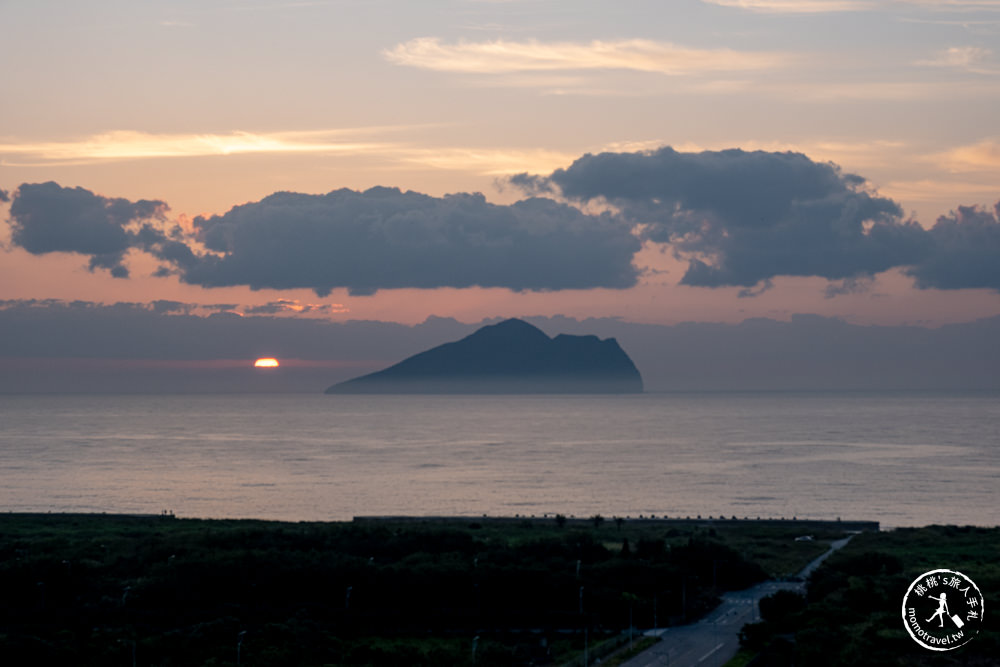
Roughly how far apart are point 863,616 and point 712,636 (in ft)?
30.3

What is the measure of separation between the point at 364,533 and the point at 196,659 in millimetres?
40800

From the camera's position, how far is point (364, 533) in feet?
340

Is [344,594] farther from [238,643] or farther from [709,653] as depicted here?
[709,653]

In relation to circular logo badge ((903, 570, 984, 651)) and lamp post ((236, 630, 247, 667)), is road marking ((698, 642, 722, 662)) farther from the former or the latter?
lamp post ((236, 630, 247, 667))

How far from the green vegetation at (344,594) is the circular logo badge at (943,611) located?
15828mm

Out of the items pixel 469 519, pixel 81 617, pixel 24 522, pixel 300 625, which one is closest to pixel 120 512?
pixel 24 522

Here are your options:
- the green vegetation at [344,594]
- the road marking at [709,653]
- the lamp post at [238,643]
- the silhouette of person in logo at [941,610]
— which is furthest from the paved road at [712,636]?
the lamp post at [238,643]

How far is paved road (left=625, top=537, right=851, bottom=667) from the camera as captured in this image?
2441 inches

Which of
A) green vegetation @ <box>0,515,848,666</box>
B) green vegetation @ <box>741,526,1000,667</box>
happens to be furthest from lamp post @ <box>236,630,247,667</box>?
green vegetation @ <box>741,526,1000,667</box>

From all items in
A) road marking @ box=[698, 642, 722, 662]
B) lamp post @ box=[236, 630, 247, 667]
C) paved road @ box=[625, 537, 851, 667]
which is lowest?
paved road @ box=[625, 537, 851, 667]

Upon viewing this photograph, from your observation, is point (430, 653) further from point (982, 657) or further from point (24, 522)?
point (24, 522)

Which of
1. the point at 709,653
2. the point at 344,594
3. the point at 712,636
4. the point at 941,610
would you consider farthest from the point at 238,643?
the point at 941,610

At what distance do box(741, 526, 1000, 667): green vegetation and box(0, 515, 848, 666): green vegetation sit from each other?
7.72 m

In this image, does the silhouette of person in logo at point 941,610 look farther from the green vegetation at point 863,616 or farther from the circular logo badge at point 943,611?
the green vegetation at point 863,616
